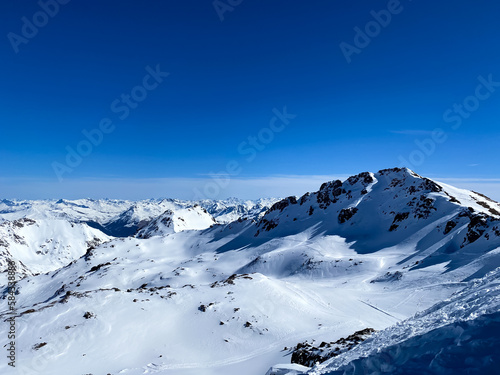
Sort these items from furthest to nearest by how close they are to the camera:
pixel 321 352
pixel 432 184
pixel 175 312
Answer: pixel 432 184 < pixel 175 312 < pixel 321 352

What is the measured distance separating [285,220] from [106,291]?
83.7 meters

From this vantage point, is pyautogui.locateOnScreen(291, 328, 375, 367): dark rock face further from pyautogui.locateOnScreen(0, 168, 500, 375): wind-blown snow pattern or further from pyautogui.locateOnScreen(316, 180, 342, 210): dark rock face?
pyautogui.locateOnScreen(316, 180, 342, 210): dark rock face

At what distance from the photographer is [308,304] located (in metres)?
37.4

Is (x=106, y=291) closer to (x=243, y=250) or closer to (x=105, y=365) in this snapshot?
(x=105, y=365)

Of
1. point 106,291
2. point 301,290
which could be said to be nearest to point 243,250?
point 301,290

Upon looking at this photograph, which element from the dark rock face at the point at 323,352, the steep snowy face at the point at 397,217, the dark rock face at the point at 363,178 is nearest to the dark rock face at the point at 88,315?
the dark rock face at the point at 323,352

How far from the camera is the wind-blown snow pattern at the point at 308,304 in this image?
396 inches

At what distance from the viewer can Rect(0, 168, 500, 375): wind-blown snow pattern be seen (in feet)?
33.0

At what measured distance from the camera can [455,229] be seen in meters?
63.5

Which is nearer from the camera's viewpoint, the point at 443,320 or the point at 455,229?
the point at 443,320

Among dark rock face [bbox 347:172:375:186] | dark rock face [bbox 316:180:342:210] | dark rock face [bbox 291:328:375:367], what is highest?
dark rock face [bbox 347:172:375:186]

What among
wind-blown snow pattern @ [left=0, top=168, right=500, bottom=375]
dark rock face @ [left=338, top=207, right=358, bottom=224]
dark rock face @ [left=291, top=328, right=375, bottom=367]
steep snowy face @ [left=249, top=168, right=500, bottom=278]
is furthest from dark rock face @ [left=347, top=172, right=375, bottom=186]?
dark rock face @ [left=291, top=328, right=375, bottom=367]

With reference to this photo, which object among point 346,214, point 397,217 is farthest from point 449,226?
point 346,214

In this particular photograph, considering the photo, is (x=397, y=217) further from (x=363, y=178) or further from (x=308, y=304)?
(x=308, y=304)
